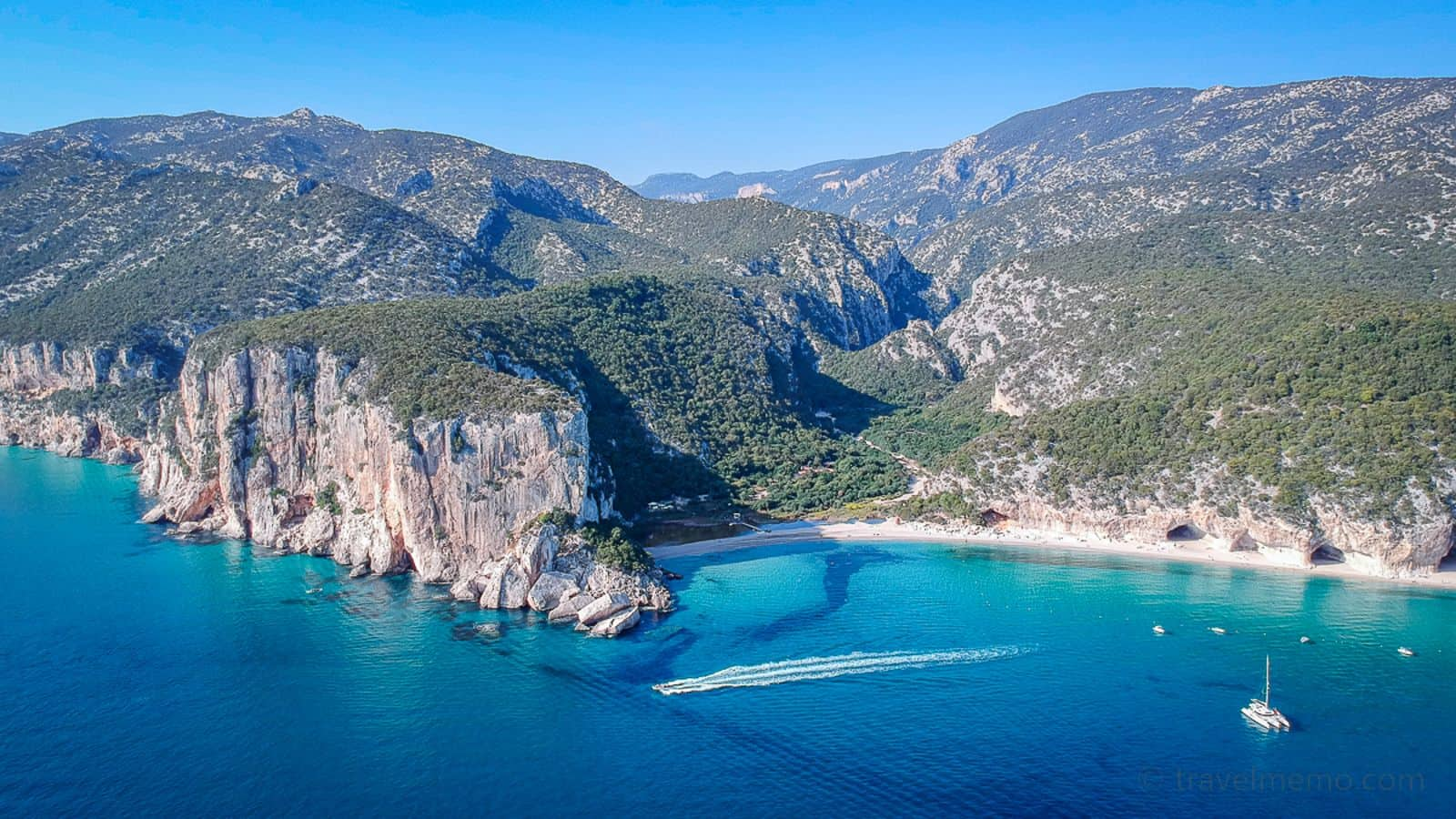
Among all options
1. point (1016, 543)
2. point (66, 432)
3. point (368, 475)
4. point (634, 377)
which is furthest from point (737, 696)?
point (66, 432)

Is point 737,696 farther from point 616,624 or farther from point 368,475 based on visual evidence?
point 368,475

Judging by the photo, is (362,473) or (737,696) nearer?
(737,696)

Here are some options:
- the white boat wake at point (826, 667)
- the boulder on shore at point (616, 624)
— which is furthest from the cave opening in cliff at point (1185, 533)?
the boulder on shore at point (616, 624)

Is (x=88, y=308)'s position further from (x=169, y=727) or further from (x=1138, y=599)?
(x=1138, y=599)

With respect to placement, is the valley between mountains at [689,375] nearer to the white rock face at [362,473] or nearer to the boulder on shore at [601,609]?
the white rock face at [362,473]

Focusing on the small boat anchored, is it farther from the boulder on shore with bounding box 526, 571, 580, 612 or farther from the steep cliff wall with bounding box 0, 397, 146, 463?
the steep cliff wall with bounding box 0, 397, 146, 463

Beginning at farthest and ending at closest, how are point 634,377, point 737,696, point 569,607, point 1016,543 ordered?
point 634,377 → point 1016,543 → point 569,607 → point 737,696
